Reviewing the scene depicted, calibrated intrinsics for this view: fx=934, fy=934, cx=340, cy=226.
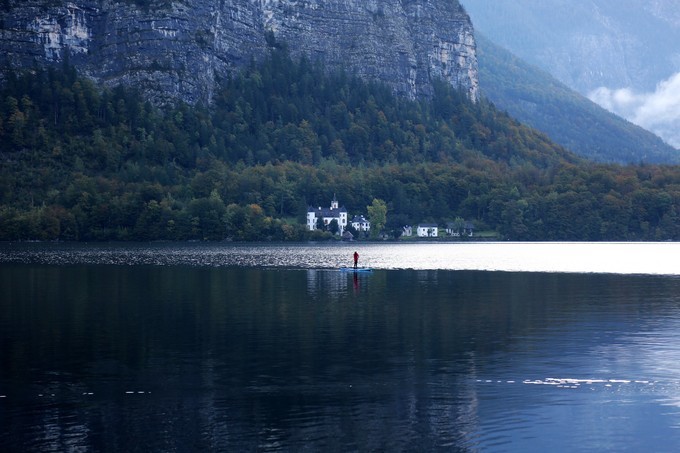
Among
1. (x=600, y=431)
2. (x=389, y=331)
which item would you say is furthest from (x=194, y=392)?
(x=389, y=331)

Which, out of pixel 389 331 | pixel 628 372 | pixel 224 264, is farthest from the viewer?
pixel 224 264

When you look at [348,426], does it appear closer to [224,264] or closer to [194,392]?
[194,392]

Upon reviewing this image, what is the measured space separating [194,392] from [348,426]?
9264 millimetres

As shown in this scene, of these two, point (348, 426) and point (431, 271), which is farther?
point (431, 271)

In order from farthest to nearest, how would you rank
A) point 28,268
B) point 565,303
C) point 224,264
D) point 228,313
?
point 224,264
point 28,268
point 565,303
point 228,313

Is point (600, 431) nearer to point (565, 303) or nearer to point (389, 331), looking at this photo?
point (389, 331)

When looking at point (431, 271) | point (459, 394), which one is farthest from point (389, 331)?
point (431, 271)

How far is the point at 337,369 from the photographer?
48.5 metres

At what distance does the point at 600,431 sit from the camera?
36281mm

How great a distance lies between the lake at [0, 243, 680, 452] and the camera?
118 ft

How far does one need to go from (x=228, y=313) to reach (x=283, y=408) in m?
33.4

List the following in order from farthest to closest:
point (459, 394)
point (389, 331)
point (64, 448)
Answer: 1. point (389, 331)
2. point (459, 394)
3. point (64, 448)

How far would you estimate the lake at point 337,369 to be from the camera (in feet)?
118

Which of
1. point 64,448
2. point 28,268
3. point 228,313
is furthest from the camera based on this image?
point 28,268
